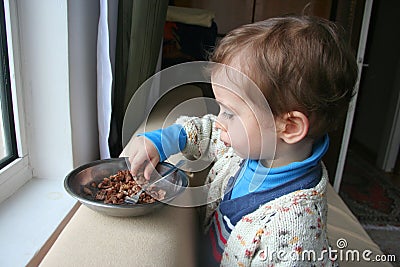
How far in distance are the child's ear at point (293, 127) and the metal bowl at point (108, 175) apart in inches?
7.9

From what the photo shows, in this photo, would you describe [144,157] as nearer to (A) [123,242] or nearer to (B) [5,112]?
(A) [123,242]

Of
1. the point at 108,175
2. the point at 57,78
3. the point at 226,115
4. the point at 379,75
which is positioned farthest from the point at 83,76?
the point at 379,75

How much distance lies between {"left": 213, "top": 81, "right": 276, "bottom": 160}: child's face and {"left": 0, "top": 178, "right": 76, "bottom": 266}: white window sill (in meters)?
0.40

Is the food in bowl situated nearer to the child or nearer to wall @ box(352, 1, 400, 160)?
the child

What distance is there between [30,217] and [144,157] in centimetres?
28

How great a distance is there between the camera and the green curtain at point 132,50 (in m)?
0.94

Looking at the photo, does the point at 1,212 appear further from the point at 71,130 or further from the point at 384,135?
the point at 384,135

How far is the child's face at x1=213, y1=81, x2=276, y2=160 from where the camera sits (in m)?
0.64

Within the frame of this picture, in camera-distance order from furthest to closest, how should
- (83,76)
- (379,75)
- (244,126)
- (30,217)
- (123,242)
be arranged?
(379,75), (83,76), (30,217), (244,126), (123,242)

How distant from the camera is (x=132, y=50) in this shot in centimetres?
96

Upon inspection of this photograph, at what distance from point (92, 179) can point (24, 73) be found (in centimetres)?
32

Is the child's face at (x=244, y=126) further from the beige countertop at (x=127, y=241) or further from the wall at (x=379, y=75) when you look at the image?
the wall at (x=379, y=75)

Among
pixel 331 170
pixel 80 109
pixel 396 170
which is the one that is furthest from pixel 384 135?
pixel 80 109

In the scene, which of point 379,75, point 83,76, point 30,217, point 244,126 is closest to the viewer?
point 244,126
